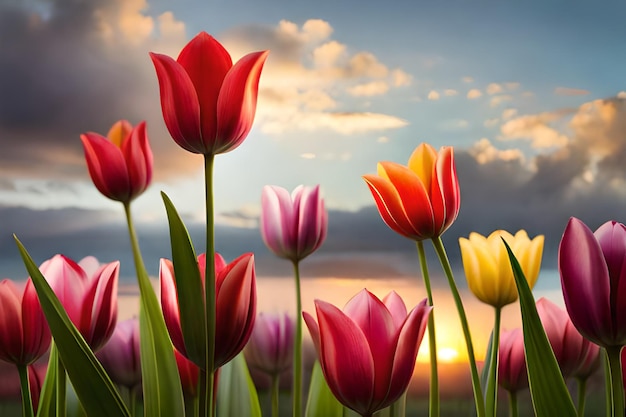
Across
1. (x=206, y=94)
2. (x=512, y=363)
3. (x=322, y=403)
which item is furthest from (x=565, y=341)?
(x=206, y=94)

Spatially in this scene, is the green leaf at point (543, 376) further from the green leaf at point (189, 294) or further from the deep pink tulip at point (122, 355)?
the deep pink tulip at point (122, 355)

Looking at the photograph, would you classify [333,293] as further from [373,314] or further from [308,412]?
[373,314]

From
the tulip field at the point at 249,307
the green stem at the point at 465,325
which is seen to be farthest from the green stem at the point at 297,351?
the green stem at the point at 465,325

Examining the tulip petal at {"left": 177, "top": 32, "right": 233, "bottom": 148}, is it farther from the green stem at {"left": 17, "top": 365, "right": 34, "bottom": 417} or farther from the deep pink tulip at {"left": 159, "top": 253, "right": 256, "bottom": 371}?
the green stem at {"left": 17, "top": 365, "right": 34, "bottom": 417}

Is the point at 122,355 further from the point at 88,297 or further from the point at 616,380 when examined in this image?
the point at 616,380

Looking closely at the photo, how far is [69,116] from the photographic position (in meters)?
0.76

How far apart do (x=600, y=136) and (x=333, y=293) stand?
37 centimetres

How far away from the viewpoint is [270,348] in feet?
1.75

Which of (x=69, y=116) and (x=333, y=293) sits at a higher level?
(x=69, y=116)

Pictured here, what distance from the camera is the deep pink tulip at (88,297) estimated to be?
1.16 feet

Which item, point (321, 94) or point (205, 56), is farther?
point (321, 94)

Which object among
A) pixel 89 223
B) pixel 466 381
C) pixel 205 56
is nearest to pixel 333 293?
pixel 466 381

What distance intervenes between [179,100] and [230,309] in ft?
0.33

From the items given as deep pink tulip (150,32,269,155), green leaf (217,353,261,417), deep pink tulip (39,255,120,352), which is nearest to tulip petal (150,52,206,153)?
deep pink tulip (150,32,269,155)
